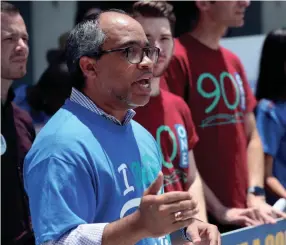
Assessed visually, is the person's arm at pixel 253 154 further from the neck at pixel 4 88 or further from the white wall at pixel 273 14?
the white wall at pixel 273 14

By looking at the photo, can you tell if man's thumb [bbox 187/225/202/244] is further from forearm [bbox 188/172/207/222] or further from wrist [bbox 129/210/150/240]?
forearm [bbox 188/172/207/222]

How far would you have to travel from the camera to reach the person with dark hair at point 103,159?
1.81m

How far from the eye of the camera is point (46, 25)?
600cm

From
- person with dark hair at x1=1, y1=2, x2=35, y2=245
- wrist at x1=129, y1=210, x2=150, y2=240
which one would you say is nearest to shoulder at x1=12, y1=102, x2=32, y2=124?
person with dark hair at x1=1, y1=2, x2=35, y2=245

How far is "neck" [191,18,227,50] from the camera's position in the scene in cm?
370

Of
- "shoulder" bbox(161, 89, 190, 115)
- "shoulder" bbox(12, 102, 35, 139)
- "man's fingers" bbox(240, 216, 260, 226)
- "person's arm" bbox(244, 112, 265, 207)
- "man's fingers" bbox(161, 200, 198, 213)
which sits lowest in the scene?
"man's fingers" bbox(240, 216, 260, 226)

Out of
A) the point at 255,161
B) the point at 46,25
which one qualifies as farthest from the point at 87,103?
the point at 46,25

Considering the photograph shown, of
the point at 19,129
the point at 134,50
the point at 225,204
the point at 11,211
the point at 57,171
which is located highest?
the point at 134,50

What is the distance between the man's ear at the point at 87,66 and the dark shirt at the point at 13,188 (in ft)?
3.10

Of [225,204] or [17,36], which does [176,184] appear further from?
[17,36]

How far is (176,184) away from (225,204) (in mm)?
573

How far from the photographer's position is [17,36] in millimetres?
3256

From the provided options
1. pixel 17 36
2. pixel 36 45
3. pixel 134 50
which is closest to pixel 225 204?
pixel 17 36

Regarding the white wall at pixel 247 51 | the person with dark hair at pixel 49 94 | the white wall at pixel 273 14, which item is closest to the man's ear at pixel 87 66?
the person with dark hair at pixel 49 94
